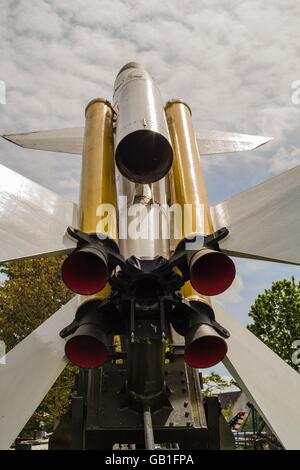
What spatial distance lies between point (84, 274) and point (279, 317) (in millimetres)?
9410

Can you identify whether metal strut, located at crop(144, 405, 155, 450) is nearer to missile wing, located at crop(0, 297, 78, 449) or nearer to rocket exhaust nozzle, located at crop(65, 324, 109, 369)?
rocket exhaust nozzle, located at crop(65, 324, 109, 369)

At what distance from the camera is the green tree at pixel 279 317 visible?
35.4ft

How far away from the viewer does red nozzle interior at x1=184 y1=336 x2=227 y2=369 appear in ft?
9.53

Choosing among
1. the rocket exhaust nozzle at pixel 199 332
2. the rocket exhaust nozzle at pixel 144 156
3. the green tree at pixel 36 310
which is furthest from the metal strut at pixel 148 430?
the green tree at pixel 36 310

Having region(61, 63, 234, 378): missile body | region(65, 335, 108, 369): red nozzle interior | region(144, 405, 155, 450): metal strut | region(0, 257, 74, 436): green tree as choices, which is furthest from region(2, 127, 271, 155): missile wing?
region(0, 257, 74, 436): green tree

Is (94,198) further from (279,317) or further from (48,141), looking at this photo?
(279,317)

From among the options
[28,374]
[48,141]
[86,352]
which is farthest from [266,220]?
[48,141]

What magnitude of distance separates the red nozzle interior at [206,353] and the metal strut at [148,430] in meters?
0.49

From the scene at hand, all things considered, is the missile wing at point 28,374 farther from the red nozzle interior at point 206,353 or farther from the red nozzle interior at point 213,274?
the red nozzle interior at point 213,274

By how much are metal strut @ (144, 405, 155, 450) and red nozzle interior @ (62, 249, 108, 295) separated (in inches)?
38.1

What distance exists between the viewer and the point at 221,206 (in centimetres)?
368

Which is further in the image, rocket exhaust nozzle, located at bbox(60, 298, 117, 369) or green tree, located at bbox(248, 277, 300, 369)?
green tree, located at bbox(248, 277, 300, 369)

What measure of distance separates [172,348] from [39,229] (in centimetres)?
153
